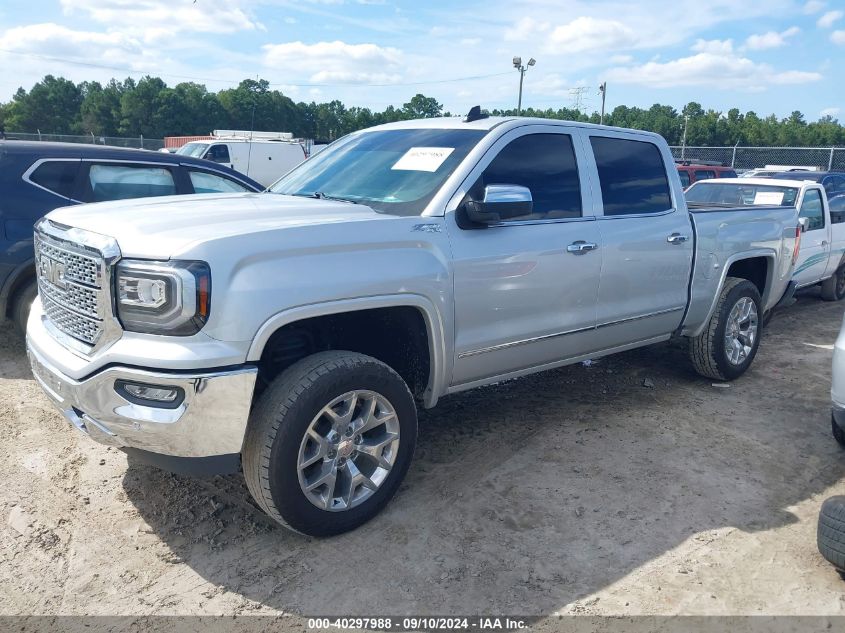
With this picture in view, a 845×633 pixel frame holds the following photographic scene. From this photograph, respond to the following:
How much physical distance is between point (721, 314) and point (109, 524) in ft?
15.0

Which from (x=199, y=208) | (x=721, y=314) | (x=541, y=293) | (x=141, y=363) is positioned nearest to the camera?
(x=141, y=363)

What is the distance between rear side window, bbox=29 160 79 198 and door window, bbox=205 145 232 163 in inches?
645

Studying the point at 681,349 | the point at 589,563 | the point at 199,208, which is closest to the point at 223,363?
the point at 199,208

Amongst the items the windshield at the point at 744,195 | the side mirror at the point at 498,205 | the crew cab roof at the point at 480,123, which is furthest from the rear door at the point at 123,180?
the windshield at the point at 744,195

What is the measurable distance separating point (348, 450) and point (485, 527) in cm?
81

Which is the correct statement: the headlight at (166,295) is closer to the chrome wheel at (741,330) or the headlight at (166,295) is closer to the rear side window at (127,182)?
the rear side window at (127,182)

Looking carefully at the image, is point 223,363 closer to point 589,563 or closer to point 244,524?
point 244,524

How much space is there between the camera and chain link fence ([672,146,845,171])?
25.7 meters

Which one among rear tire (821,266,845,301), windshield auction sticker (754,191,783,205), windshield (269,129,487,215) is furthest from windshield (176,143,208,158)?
windshield (269,129,487,215)

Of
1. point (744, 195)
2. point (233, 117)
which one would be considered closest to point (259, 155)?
point (744, 195)

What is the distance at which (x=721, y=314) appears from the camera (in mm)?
5496

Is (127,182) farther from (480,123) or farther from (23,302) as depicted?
(480,123)

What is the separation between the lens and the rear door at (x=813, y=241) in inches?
350

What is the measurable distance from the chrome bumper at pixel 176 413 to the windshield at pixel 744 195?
7.80m
